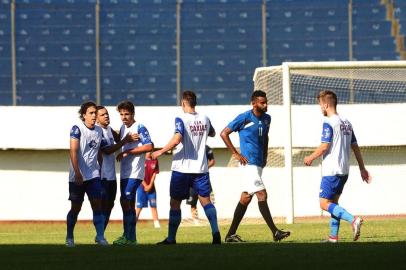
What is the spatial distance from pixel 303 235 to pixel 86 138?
3.88m

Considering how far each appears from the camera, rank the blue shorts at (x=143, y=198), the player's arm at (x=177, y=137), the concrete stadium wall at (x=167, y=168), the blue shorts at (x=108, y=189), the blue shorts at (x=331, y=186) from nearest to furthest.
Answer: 1. the player's arm at (x=177, y=137)
2. the blue shorts at (x=331, y=186)
3. the blue shorts at (x=108, y=189)
4. the blue shorts at (x=143, y=198)
5. the concrete stadium wall at (x=167, y=168)

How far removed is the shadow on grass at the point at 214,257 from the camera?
30.8 feet

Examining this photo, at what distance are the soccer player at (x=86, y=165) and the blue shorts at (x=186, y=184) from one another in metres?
1.03

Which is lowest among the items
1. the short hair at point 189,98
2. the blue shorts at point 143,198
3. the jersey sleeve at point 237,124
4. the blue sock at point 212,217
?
the blue shorts at point 143,198

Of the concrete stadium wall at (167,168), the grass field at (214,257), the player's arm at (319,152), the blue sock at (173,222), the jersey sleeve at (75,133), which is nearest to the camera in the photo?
the grass field at (214,257)

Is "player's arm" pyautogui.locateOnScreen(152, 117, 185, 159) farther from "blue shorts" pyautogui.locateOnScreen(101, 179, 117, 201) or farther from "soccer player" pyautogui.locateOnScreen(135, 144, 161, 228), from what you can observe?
"soccer player" pyautogui.locateOnScreen(135, 144, 161, 228)

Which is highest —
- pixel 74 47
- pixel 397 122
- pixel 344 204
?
pixel 74 47

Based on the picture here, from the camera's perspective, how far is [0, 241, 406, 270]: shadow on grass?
9.38 metres

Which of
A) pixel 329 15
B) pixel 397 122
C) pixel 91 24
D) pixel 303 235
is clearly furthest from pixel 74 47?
pixel 303 235

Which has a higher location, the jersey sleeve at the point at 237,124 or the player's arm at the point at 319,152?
the jersey sleeve at the point at 237,124

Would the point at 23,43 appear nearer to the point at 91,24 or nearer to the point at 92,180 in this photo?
the point at 91,24

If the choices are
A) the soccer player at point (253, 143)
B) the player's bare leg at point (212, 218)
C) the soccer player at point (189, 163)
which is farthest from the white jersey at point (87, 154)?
the soccer player at point (253, 143)

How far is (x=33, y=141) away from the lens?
2775 centimetres

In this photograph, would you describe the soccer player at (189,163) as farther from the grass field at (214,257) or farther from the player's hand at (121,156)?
the grass field at (214,257)
